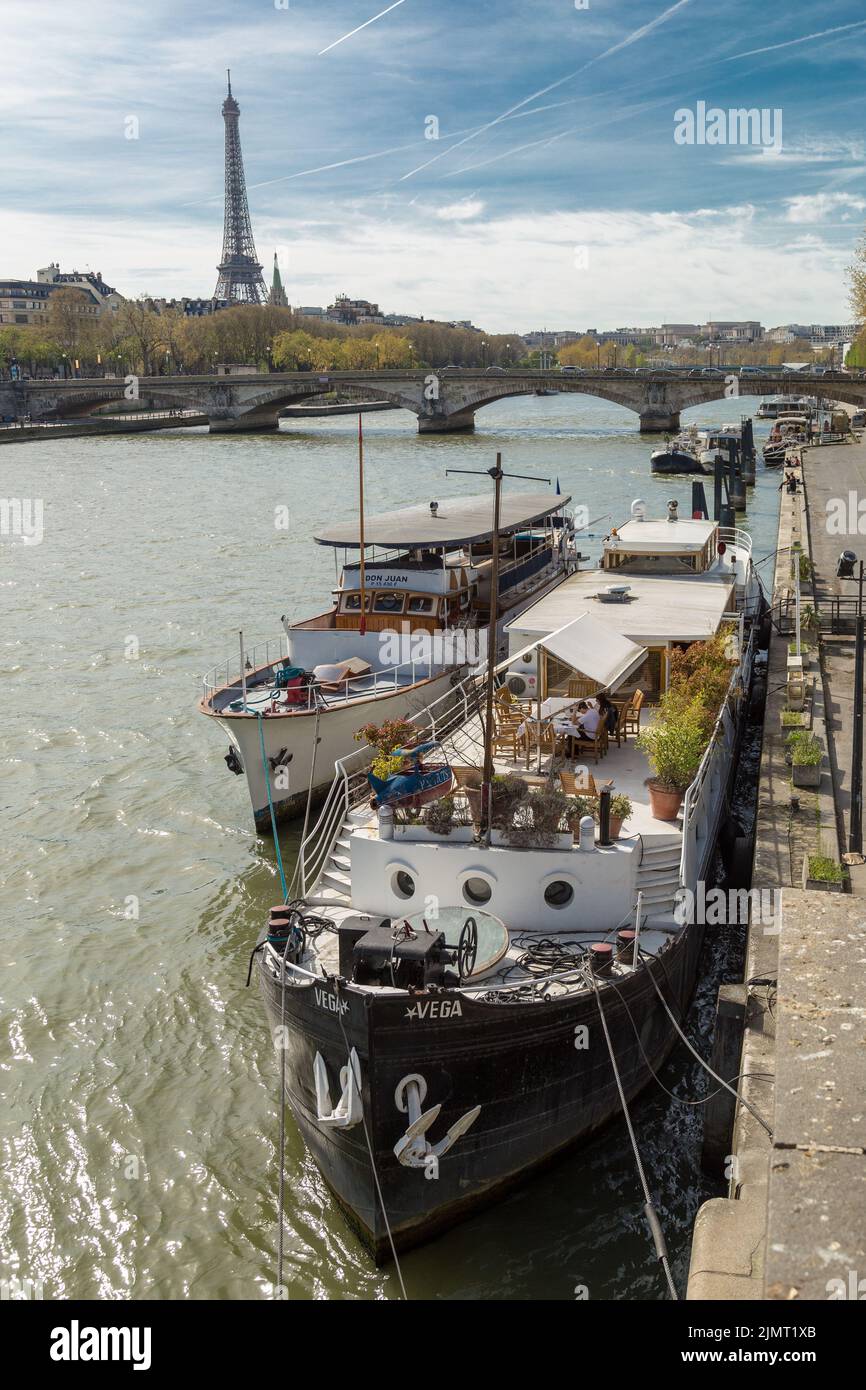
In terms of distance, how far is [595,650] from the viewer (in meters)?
13.5

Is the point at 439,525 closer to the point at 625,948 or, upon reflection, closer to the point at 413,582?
the point at 413,582

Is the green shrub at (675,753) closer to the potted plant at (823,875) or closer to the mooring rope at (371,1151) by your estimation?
the potted plant at (823,875)

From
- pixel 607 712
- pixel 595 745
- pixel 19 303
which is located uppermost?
pixel 19 303

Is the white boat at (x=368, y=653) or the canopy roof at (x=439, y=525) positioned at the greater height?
the canopy roof at (x=439, y=525)

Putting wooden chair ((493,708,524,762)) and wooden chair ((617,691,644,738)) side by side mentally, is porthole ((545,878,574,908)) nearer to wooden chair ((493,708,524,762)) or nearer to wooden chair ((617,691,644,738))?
wooden chair ((493,708,524,762))

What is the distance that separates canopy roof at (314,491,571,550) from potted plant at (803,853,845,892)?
9.86 meters

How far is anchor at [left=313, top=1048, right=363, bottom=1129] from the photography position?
909 cm

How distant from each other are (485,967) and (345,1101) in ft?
5.27

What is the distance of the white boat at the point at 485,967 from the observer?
9188mm

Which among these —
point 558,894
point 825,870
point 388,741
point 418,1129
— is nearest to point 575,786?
point 558,894

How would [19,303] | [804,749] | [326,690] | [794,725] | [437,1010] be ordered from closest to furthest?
[437,1010], [804,749], [794,725], [326,690], [19,303]

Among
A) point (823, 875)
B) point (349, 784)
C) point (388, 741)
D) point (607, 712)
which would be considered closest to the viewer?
point (823, 875)

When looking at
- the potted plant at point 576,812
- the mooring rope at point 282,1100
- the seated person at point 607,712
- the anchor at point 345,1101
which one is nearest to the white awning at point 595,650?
the seated person at point 607,712

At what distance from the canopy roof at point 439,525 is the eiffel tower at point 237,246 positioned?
168m
